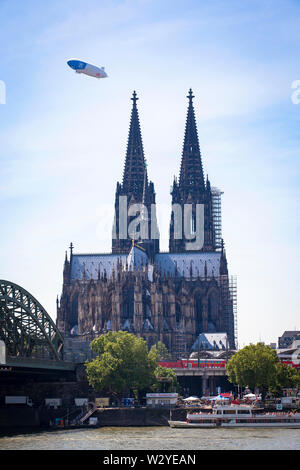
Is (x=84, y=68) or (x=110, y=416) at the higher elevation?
(x=84, y=68)

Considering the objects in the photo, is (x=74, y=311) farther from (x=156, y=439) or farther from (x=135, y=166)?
(x=156, y=439)

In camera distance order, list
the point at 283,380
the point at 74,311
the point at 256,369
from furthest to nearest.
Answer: the point at 74,311, the point at 283,380, the point at 256,369

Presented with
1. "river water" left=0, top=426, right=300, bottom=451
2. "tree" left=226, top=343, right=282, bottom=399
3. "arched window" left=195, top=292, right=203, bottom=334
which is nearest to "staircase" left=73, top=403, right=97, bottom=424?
"river water" left=0, top=426, right=300, bottom=451

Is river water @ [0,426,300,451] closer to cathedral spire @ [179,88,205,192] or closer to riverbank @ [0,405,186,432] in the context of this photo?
riverbank @ [0,405,186,432]

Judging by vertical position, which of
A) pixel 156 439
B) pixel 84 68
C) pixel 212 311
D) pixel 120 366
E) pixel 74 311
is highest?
pixel 84 68

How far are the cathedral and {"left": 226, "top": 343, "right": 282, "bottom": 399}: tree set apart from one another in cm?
4671

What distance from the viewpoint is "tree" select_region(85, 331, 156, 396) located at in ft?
378

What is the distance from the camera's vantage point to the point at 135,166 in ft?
651

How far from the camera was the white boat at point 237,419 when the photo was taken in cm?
10281

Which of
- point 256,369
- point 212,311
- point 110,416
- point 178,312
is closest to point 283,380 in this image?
point 256,369

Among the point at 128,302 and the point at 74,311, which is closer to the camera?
the point at 128,302

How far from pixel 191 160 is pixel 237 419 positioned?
4002 inches
